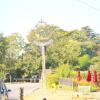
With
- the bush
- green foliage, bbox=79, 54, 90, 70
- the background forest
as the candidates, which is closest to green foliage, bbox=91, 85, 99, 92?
the bush

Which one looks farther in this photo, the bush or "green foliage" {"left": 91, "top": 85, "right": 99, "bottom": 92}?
the bush

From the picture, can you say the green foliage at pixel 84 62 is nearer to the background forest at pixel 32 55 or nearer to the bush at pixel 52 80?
the background forest at pixel 32 55

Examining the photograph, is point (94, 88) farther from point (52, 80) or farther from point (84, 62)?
point (84, 62)

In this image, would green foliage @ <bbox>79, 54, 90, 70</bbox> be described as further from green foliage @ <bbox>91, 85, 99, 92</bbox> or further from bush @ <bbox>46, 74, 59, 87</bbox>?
green foliage @ <bbox>91, 85, 99, 92</bbox>

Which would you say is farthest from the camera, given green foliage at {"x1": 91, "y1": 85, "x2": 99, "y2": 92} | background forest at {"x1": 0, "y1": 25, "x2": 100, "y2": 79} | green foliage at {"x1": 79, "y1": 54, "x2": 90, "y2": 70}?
green foliage at {"x1": 79, "y1": 54, "x2": 90, "y2": 70}

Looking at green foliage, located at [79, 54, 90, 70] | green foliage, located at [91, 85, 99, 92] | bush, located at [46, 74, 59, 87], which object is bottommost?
green foliage, located at [91, 85, 99, 92]

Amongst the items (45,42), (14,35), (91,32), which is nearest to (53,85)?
(45,42)

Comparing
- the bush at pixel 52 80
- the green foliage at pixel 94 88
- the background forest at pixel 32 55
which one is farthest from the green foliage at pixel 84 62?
the green foliage at pixel 94 88

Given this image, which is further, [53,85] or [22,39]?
[22,39]

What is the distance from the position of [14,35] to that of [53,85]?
32.4 m

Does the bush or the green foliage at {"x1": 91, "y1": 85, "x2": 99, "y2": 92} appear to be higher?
the bush

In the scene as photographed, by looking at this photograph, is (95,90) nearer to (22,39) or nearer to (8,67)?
(8,67)

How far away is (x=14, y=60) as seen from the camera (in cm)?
7162

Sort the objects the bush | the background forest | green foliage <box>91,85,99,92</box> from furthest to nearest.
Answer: the background forest
the bush
green foliage <box>91,85,99,92</box>
